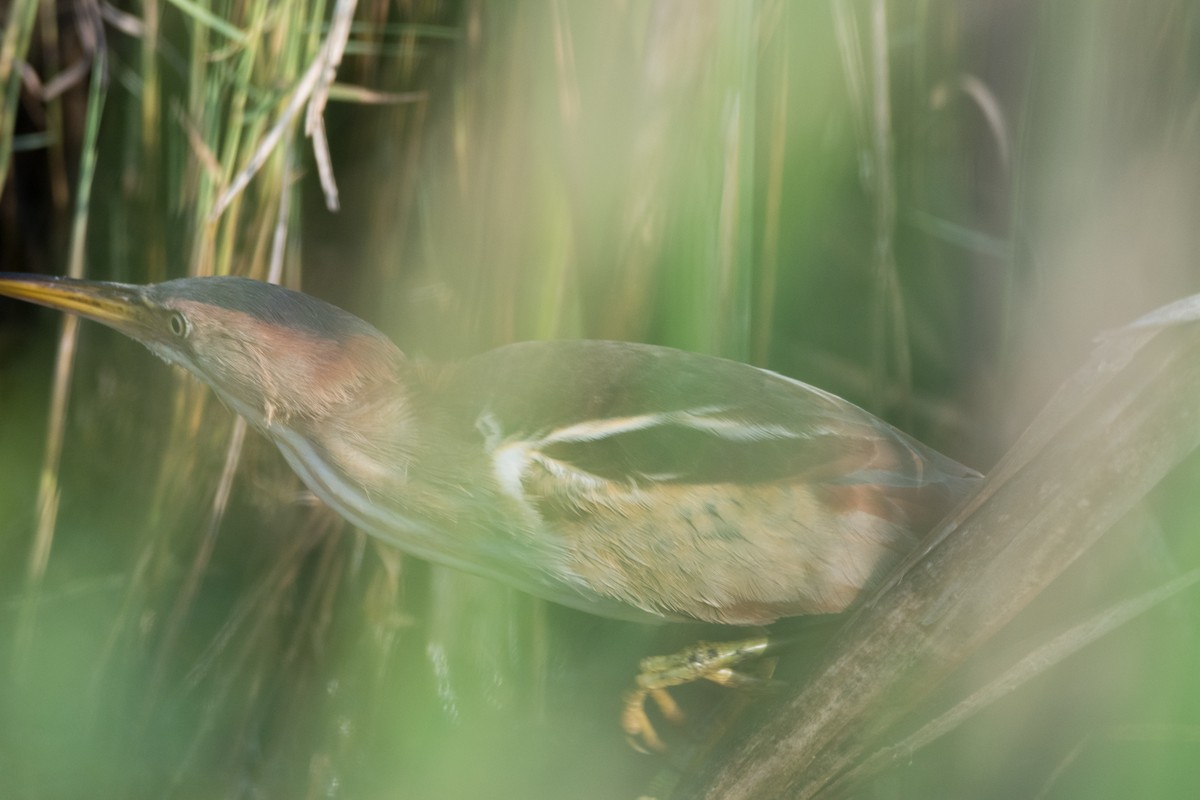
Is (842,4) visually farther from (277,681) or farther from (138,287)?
(277,681)

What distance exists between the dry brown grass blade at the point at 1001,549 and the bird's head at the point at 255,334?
0.47 metres

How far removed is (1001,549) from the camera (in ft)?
2.30

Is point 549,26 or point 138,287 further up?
point 549,26

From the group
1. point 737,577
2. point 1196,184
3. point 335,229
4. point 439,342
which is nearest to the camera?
point 737,577

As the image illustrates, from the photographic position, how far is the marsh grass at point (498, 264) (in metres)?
0.94

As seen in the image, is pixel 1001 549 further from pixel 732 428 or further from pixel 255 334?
pixel 255 334

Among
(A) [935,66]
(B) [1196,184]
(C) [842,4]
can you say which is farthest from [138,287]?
(B) [1196,184]

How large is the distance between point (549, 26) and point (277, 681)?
76 centimetres

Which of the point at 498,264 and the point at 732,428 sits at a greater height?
the point at 498,264

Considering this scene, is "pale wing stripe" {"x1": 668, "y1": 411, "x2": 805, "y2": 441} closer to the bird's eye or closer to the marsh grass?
the marsh grass

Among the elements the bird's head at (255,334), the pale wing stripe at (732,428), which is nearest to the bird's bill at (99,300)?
the bird's head at (255,334)

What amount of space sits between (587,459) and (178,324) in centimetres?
39

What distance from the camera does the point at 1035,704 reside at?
2.84 ft

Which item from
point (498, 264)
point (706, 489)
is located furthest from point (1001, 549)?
point (498, 264)
